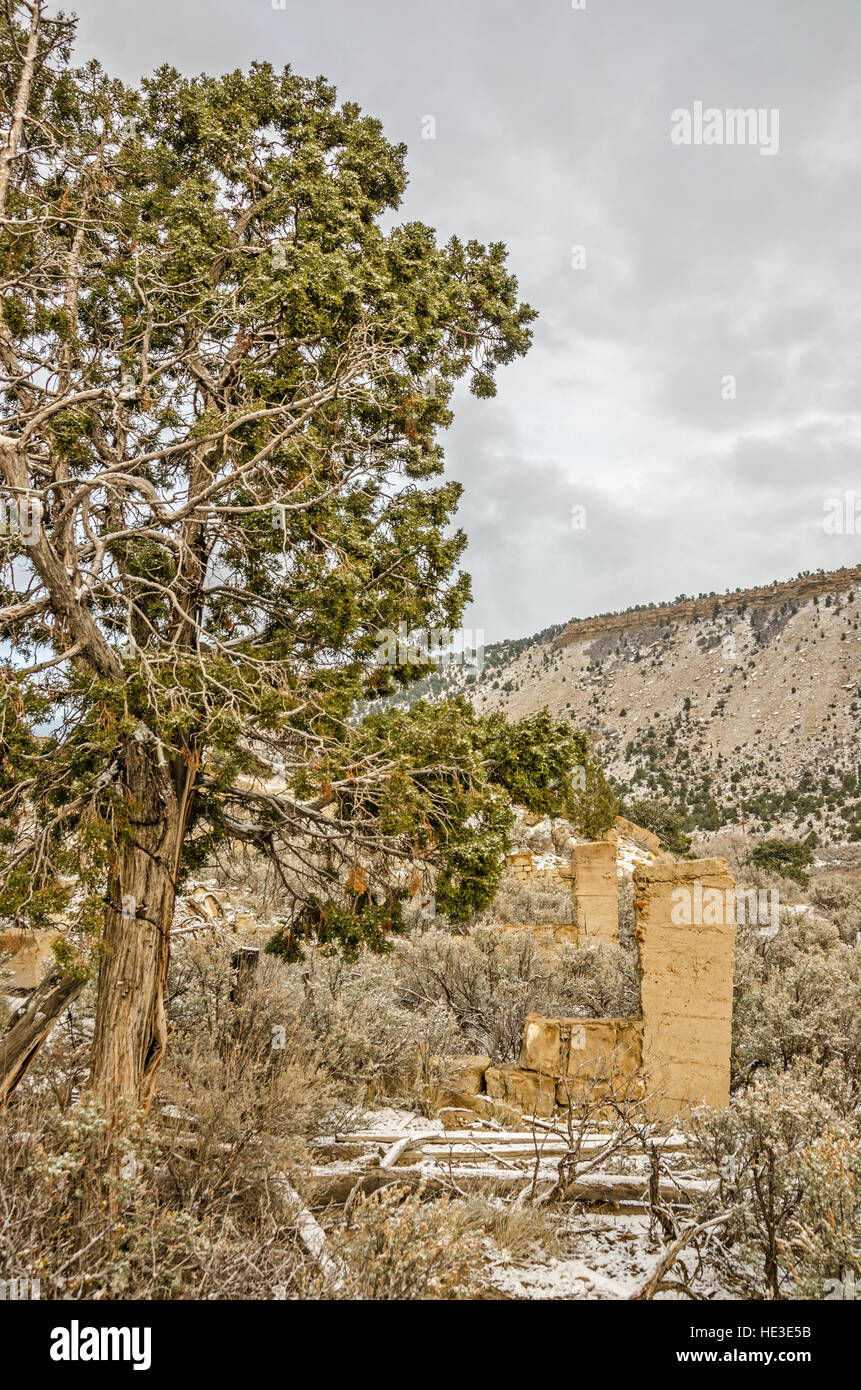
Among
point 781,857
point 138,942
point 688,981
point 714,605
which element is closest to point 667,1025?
point 688,981

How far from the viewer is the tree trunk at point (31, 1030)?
16.5 feet

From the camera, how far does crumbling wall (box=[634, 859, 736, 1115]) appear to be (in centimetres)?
650

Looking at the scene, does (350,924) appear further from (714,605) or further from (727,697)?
(714,605)

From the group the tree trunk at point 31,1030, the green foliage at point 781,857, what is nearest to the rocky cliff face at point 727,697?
the green foliage at point 781,857

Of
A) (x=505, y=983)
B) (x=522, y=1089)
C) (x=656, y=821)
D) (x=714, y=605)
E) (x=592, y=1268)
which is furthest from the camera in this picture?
(x=714, y=605)

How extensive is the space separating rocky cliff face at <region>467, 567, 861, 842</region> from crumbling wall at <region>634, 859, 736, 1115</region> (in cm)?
3371

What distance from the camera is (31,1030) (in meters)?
5.14

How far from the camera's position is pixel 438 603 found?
6.49 meters

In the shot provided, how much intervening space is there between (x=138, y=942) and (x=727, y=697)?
61.5 m

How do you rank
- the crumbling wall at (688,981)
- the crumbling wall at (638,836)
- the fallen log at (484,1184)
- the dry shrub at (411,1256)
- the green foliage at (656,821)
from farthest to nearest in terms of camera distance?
the green foliage at (656,821) < the crumbling wall at (638,836) < the crumbling wall at (688,981) < the fallen log at (484,1184) < the dry shrub at (411,1256)

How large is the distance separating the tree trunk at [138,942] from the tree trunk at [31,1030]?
40 cm

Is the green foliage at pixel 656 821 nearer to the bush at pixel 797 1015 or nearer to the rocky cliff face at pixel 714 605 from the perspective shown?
the bush at pixel 797 1015

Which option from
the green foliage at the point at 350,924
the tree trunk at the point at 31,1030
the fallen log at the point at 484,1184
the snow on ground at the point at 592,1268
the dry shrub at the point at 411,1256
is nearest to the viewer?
the dry shrub at the point at 411,1256

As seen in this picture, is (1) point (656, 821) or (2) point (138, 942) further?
(1) point (656, 821)
